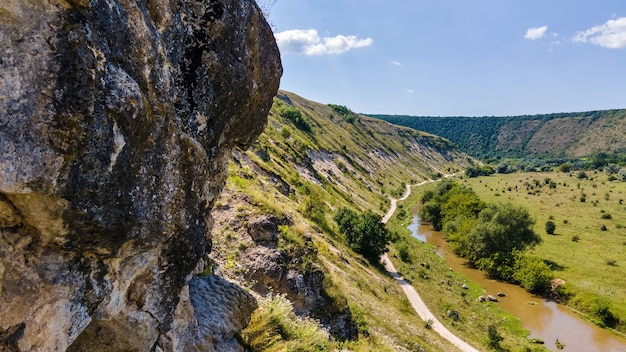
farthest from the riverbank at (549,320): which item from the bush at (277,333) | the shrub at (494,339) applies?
the bush at (277,333)

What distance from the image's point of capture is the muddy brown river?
39094 millimetres

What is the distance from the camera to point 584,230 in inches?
3031

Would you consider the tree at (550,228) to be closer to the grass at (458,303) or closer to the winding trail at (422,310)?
the grass at (458,303)

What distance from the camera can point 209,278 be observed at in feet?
33.3

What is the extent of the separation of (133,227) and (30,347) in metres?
1.78

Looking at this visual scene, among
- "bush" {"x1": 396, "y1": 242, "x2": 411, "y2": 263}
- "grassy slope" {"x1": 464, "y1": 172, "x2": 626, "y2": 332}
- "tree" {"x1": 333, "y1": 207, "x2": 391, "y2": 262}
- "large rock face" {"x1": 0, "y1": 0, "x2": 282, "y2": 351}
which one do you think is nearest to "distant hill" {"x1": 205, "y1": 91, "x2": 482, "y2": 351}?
"tree" {"x1": 333, "y1": 207, "x2": 391, "y2": 262}

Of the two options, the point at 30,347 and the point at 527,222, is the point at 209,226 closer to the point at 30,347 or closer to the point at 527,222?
the point at 30,347

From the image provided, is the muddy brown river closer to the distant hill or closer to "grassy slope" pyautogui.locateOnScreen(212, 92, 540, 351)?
"grassy slope" pyautogui.locateOnScreen(212, 92, 540, 351)

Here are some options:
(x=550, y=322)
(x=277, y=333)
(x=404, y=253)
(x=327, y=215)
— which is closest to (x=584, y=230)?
(x=550, y=322)

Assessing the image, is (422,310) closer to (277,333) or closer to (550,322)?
(550,322)

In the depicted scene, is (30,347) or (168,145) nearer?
(30,347)

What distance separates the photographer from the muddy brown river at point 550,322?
39094mm

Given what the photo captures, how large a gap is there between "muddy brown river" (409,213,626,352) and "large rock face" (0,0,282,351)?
4310cm

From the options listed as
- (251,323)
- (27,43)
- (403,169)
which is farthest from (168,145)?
(403,169)
